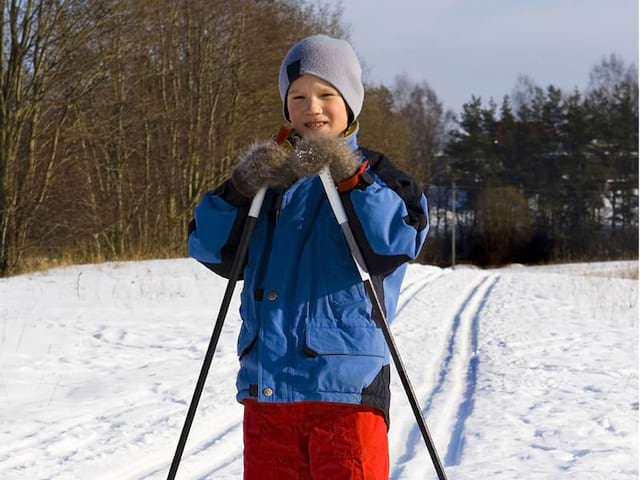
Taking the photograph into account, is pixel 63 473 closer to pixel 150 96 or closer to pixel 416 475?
pixel 416 475

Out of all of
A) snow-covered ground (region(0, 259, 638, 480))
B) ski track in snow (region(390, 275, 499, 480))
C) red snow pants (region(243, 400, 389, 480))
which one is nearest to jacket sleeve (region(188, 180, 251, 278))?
red snow pants (region(243, 400, 389, 480))

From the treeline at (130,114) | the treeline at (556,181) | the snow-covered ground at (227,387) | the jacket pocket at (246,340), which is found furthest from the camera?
the treeline at (556,181)

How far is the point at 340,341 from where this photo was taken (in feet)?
6.80

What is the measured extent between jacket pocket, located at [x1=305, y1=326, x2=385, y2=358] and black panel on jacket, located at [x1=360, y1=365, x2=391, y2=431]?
8cm

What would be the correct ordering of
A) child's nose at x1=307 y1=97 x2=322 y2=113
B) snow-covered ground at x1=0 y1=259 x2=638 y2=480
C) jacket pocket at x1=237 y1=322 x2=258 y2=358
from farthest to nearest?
snow-covered ground at x1=0 y1=259 x2=638 y2=480
child's nose at x1=307 y1=97 x2=322 y2=113
jacket pocket at x1=237 y1=322 x2=258 y2=358

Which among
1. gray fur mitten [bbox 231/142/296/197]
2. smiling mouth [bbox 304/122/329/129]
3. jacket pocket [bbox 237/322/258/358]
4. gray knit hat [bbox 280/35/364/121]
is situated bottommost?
jacket pocket [bbox 237/322/258/358]

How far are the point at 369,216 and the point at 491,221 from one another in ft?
169

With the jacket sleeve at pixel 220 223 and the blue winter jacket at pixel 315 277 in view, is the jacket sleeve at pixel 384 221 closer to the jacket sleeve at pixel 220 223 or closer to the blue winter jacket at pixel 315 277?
the blue winter jacket at pixel 315 277

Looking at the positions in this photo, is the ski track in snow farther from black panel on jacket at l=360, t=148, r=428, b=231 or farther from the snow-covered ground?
black panel on jacket at l=360, t=148, r=428, b=231

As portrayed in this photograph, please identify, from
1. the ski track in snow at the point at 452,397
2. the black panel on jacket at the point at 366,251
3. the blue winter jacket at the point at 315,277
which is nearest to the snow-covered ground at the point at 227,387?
the ski track in snow at the point at 452,397

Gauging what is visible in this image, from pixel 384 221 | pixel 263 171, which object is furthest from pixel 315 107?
pixel 384 221

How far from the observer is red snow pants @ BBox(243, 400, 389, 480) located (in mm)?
2049

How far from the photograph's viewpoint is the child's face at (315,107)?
7.48 ft

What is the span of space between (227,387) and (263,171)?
3.89 metres
